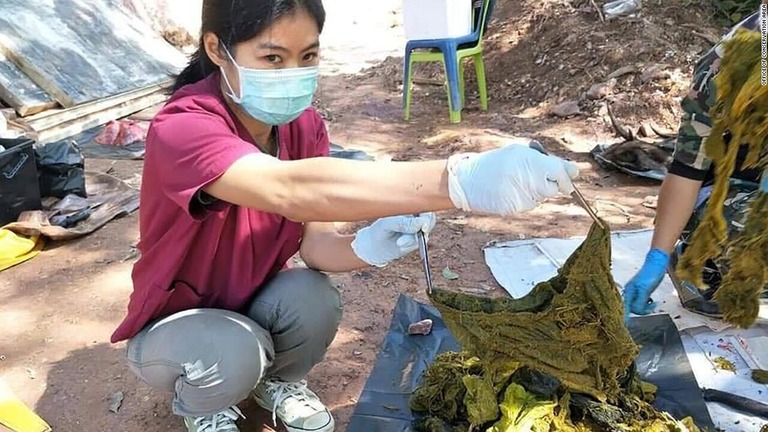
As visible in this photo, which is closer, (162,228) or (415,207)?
(415,207)

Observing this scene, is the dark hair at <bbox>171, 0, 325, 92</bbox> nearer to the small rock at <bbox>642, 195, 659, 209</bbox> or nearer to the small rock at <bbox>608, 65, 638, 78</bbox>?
the small rock at <bbox>642, 195, 659, 209</bbox>

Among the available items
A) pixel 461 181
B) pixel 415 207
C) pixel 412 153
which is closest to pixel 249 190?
pixel 415 207

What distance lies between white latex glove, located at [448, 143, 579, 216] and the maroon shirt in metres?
0.47

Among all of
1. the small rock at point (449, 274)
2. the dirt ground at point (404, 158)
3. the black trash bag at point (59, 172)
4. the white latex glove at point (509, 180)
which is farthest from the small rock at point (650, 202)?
the black trash bag at point (59, 172)

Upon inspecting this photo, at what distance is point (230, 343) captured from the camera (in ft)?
6.35

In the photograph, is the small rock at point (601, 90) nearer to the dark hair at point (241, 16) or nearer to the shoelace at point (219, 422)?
A: the dark hair at point (241, 16)

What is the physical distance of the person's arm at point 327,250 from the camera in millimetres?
2146

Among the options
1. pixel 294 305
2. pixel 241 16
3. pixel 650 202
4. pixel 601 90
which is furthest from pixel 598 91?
pixel 241 16

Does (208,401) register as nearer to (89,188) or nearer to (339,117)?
(89,188)

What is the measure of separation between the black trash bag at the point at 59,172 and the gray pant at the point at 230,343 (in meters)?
2.34

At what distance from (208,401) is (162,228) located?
19.1 inches

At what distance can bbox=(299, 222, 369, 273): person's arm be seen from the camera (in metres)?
2.15

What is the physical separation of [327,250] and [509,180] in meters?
0.90

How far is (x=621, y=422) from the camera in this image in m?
1.80
